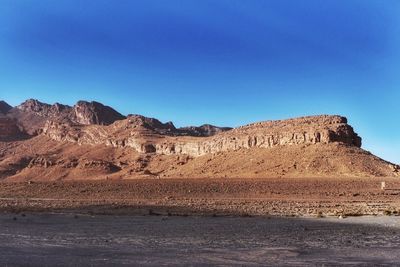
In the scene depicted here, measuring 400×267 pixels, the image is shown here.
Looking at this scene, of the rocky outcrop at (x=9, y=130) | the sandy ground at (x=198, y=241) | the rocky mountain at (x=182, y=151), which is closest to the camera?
the sandy ground at (x=198, y=241)

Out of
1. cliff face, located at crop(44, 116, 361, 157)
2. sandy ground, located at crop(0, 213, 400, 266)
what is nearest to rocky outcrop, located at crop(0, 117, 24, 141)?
cliff face, located at crop(44, 116, 361, 157)

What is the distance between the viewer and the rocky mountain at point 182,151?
79562mm

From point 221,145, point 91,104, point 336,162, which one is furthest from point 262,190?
point 91,104

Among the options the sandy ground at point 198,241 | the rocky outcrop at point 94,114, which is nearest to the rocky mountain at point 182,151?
the rocky outcrop at point 94,114

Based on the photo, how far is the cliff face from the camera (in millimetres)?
87312

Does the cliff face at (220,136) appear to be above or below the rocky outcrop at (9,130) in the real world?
below

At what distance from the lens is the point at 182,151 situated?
381 feet

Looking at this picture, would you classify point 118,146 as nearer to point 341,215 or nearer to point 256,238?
point 341,215

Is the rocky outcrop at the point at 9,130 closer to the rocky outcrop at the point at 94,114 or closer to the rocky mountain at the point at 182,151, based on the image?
the rocky mountain at the point at 182,151

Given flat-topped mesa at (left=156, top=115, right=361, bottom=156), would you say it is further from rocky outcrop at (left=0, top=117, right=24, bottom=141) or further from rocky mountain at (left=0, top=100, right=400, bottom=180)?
rocky outcrop at (left=0, top=117, right=24, bottom=141)

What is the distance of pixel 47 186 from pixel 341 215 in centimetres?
4335

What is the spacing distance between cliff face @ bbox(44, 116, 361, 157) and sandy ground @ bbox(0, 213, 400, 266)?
61.4 m

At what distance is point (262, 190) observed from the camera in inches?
2175

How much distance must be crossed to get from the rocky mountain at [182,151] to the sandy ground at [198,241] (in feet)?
166
